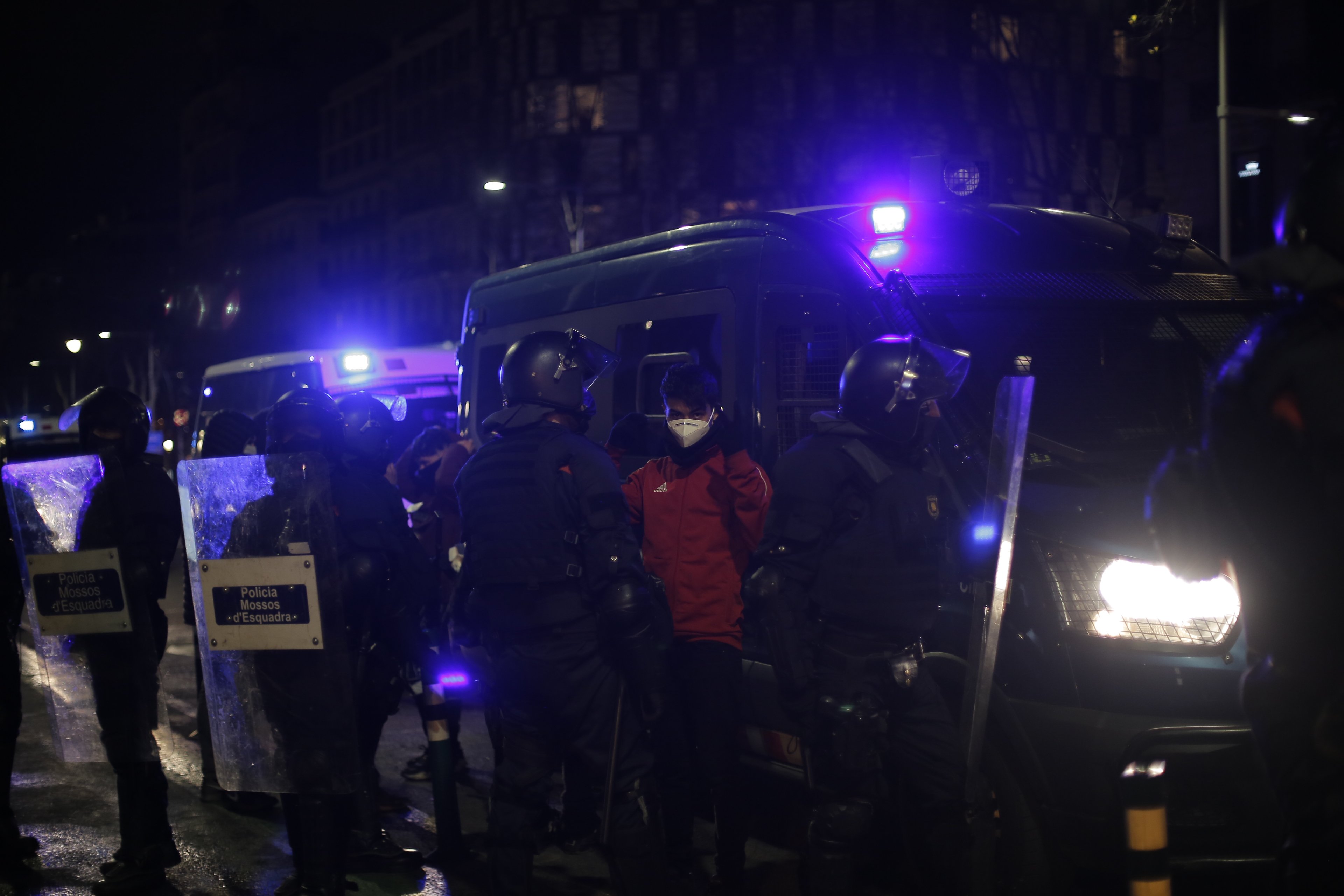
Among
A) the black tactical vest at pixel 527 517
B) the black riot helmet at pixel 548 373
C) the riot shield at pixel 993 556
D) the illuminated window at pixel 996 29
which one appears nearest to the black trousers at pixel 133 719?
the black tactical vest at pixel 527 517

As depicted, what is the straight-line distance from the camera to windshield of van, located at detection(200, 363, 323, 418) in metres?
14.6

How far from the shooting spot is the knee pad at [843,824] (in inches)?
146

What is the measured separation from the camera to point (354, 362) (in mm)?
13672

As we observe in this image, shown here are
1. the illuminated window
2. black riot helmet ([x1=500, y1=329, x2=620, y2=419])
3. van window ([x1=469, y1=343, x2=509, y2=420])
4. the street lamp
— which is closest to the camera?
black riot helmet ([x1=500, y1=329, x2=620, y2=419])

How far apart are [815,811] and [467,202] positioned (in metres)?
59.2

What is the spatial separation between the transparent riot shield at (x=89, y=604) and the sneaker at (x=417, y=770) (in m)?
1.61

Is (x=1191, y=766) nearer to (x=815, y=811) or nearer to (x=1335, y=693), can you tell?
(x=815, y=811)

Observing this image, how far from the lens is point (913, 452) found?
12.8 feet

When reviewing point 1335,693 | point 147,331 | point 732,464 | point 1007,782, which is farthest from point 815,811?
point 147,331

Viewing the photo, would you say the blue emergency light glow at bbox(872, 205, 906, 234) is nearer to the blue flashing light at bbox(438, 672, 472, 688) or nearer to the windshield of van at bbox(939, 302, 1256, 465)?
the windshield of van at bbox(939, 302, 1256, 465)

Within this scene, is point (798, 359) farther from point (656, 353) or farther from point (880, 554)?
point (880, 554)

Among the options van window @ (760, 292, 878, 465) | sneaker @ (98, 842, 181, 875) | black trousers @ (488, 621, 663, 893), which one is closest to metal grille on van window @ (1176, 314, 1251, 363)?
van window @ (760, 292, 878, 465)

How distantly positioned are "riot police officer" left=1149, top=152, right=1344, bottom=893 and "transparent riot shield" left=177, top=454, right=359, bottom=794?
2900 millimetres

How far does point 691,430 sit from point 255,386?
12499 millimetres
